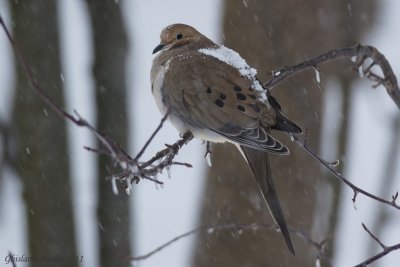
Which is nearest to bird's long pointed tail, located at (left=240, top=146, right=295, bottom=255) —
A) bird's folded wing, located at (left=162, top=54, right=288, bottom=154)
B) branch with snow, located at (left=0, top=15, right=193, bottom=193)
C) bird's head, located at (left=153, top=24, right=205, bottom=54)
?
bird's folded wing, located at (left=162, top=54, right=288, bottom=154)

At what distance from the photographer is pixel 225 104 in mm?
3992

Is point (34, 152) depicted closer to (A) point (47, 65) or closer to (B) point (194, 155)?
(A) point (47, 65)

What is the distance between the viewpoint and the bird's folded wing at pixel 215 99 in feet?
12.8

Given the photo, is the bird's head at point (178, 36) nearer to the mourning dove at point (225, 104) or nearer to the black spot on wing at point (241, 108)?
the mourning dove at point (225, 104)

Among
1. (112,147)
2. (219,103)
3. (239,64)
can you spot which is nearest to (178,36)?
(239,64)

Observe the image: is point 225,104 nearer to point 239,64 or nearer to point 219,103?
point 219,103

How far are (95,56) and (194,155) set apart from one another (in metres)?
5.04

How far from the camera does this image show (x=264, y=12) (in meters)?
6.39

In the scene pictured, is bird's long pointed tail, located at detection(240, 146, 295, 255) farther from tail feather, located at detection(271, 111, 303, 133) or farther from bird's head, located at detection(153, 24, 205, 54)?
bird's head, located at detection(153, 24, 205, 54)

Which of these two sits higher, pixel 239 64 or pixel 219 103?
pixel 239 64

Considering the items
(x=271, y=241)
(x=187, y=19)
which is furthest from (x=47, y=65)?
(x=187, y=19)

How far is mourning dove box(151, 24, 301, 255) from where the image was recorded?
12.6 feet

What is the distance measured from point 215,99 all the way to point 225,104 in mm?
58

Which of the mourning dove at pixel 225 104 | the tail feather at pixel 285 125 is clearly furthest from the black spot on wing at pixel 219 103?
the tail feather at pixel 285 125
